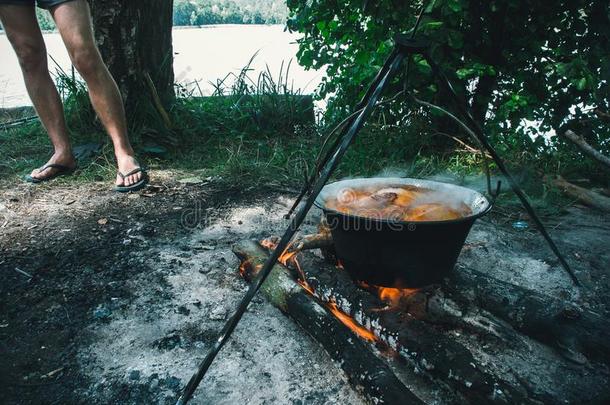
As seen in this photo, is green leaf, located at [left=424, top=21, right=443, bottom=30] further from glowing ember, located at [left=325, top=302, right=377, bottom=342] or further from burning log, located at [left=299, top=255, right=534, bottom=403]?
glowing ember, located at [left=325, top=302, right=377, bottom=342]

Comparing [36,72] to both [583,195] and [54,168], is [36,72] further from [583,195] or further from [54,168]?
[583,195]

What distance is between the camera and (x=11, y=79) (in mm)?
8680

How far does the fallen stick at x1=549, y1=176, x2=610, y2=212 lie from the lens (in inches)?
130

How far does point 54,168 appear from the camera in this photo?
3.70 meters

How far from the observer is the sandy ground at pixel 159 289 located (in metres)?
1.69

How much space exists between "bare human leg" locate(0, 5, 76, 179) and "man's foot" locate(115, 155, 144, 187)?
571 millimetres

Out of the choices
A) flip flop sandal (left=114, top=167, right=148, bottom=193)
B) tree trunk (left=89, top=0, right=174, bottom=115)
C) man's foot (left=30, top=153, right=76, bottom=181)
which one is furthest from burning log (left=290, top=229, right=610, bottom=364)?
tree trunk (left=89, top=0, right=174, bottom=115)

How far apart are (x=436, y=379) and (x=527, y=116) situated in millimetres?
3037

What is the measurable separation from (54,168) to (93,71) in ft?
3.31

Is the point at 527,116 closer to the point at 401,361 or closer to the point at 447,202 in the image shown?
the point at 447,202

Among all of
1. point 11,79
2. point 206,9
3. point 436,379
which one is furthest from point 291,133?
point 206,9

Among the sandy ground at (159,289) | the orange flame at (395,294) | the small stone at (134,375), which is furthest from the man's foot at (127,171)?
the orange flame at (395,294)

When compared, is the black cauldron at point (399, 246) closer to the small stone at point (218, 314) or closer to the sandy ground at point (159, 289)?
the sandy ground at point (159, 289)

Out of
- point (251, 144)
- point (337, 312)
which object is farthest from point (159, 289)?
point (251, 144)
